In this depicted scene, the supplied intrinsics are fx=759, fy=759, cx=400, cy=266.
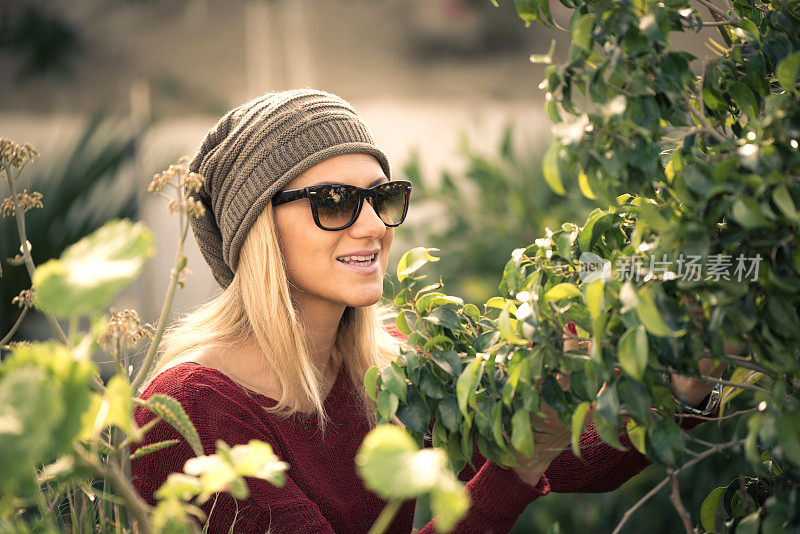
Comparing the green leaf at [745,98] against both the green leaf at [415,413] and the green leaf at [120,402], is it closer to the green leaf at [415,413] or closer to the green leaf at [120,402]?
the green leaf at [415,413]

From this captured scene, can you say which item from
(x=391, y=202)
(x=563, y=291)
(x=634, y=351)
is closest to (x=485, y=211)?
(x=391, y=202)

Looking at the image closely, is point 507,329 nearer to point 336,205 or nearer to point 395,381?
point 395,381

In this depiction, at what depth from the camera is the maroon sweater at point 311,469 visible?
1433mm

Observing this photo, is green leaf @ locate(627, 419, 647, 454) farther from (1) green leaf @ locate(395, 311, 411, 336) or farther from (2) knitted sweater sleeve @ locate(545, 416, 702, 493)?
(2) knitted sweater sleeve @ locate(545, 416, 702, 493)

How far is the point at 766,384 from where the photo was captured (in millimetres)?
1052

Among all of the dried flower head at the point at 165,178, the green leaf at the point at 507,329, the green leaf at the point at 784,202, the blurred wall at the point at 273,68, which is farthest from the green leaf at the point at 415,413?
the blurred wall at the point at 273,68

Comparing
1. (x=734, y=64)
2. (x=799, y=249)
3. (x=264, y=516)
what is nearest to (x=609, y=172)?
(x=799, y=249)

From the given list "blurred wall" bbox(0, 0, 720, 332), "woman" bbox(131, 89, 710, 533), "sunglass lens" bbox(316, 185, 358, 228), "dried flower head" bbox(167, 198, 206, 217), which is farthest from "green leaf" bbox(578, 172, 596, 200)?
"blurred wall" bbox(0, 0, 720, 332)

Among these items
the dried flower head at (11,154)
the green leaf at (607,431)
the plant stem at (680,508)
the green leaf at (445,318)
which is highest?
the dried flower head at (11,154)

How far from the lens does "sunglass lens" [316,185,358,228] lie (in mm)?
1849

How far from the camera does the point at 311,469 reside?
1.86 m

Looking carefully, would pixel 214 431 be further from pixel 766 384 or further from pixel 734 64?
pixel 734 64

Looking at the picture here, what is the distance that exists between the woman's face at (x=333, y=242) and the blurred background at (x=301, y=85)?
94 centimetres

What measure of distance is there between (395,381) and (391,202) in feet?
2.97
